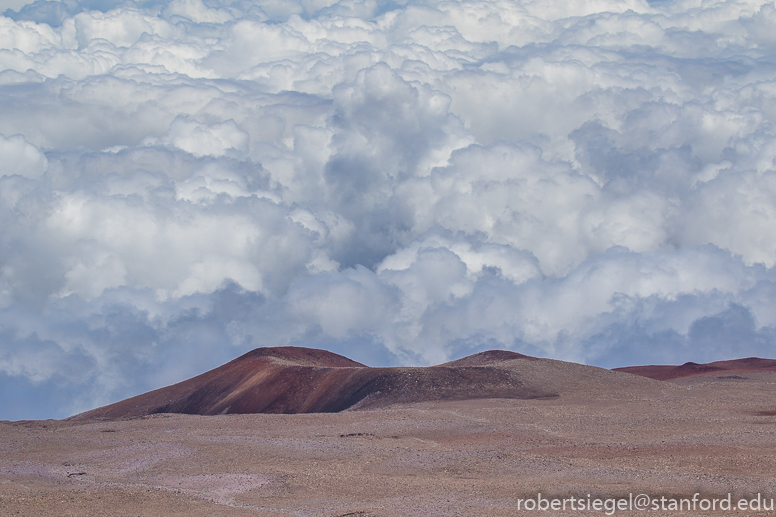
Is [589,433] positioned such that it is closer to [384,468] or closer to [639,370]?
[384,468]

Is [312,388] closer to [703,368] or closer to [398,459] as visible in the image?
[398,459]

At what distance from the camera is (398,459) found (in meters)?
32.8

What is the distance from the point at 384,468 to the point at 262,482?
16.3 feet

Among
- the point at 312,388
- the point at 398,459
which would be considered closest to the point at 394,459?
the point at 398,459

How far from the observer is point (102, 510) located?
23.8 meters

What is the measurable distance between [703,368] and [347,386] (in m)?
56.9

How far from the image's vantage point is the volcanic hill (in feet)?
186

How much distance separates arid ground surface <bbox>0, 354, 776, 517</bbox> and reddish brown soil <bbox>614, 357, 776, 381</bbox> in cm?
4582

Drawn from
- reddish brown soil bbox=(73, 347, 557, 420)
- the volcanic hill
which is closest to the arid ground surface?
reddish brown soil bbox=(73, 347, 557, 420)

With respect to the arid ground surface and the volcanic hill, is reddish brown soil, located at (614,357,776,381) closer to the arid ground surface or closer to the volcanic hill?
the volcanic hill

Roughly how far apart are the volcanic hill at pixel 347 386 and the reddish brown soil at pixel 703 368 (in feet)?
110

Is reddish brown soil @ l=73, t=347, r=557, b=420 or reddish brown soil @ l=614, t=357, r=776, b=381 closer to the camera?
reddish brown soil @ l=73, t=347, r=557, b=420

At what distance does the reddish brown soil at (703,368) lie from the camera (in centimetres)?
9681

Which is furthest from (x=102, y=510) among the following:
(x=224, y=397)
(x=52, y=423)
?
(x=224, y=397)
